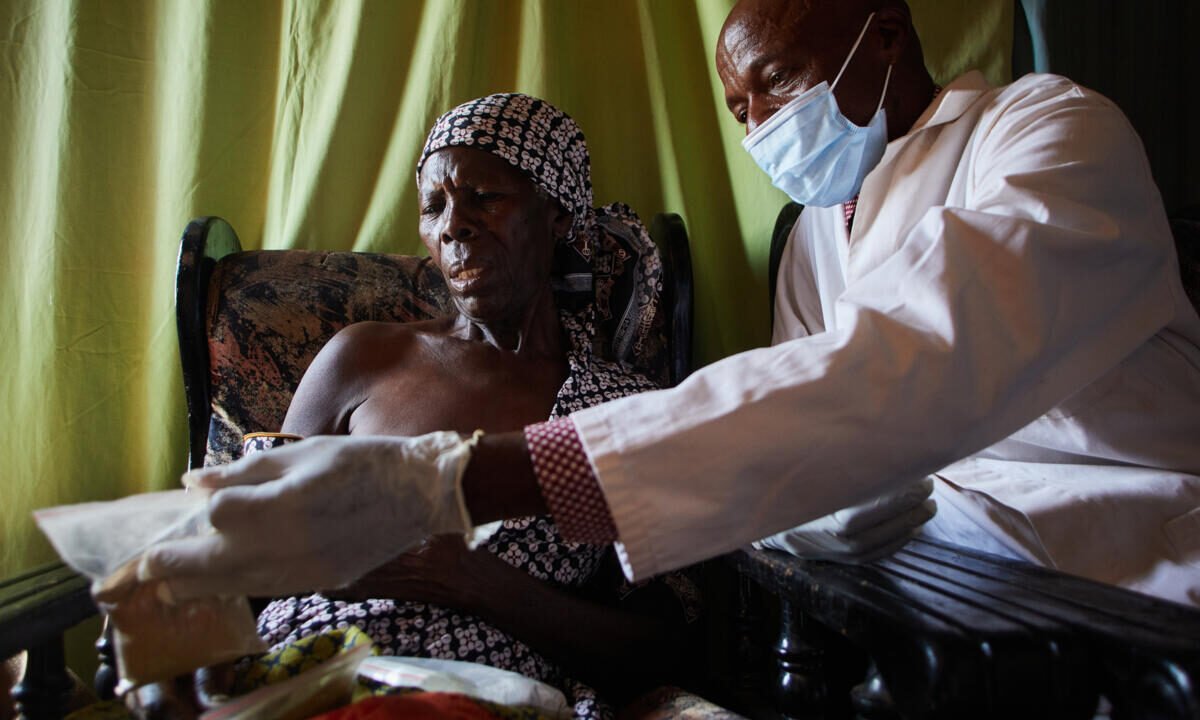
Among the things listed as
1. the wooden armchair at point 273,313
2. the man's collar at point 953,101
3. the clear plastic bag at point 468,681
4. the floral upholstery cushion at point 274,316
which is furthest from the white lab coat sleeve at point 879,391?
the floral upholstery cushion at point 274,316

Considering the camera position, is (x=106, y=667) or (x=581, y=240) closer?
(x=106, y=667)

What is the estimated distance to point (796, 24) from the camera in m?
1.75

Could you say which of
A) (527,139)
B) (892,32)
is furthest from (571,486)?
(892,32)

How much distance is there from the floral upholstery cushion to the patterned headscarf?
0.29 metres

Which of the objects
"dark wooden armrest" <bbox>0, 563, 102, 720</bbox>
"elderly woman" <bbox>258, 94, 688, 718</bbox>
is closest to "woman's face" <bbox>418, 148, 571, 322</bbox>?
"elderly woman" <bbox>258, 94, 688, 718</bbox>

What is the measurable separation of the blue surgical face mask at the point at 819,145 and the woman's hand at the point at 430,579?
0.96 metres

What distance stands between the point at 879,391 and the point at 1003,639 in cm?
26

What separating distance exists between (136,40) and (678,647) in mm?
1839

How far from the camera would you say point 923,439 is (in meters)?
0.94

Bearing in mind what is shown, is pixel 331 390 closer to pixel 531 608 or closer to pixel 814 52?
pixel 531 608

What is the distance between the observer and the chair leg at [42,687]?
1072 mm

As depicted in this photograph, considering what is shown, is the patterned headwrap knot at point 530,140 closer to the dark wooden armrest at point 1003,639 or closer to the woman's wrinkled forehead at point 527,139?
the woman's wrinkled forehead at point 527,139

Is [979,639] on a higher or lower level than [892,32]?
lower

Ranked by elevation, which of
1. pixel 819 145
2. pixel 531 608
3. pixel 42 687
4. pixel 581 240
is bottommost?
pixel 531 608
